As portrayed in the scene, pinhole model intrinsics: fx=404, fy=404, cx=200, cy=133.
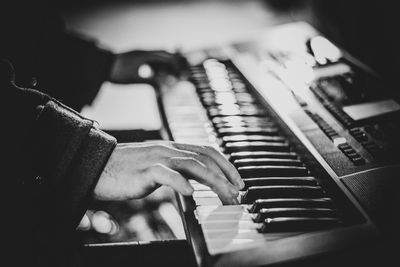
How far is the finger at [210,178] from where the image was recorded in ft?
3.87

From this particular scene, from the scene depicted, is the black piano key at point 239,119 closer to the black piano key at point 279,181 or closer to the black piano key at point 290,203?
the black piano key at point 279,181

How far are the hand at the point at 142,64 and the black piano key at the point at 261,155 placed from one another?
77cm

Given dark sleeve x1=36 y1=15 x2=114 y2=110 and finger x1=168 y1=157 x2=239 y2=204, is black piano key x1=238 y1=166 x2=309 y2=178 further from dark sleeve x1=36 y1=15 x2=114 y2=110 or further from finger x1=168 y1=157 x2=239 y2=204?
dark sleeve x1=36 y1=15 x2=114 y2=110

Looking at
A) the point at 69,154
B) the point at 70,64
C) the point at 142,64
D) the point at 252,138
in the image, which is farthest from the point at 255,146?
the point at 70,64

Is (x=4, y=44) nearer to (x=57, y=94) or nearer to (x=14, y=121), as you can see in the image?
(x=57, y=94)

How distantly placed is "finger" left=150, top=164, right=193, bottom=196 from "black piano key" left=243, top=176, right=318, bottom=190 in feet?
0.76

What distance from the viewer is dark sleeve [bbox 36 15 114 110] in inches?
75.1

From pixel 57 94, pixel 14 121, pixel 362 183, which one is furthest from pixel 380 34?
pixel 14 121

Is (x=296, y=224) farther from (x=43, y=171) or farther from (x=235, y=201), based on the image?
(x=43, y=171)

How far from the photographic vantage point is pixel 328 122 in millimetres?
1500

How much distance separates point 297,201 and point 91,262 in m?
0.68

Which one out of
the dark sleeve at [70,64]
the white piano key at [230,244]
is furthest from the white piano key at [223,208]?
the dark sleeve at [70,64]

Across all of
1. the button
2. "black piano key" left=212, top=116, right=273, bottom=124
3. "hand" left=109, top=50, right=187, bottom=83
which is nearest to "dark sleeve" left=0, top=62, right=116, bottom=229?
"black piano key" left=212, top=116, right=273, bottom=124

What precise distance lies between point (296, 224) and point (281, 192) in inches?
5.8
